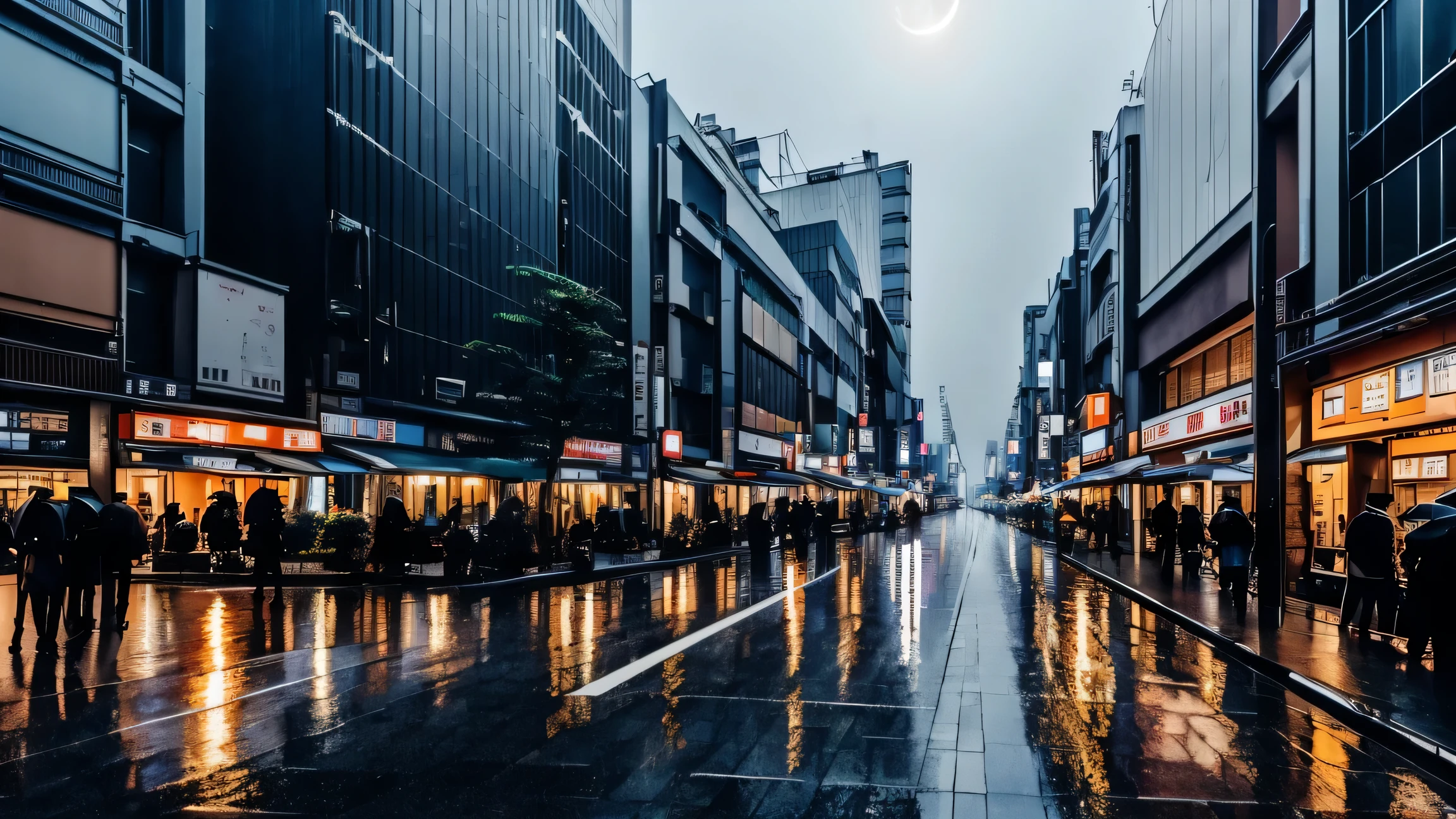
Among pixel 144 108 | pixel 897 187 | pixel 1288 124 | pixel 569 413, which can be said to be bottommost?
pixel 569 413

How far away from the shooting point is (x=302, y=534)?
2019 cm

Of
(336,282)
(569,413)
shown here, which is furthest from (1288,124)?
(336,282)

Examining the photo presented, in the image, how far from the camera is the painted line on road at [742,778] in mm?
5805

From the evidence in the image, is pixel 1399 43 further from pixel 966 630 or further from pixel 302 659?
pixel 302 659

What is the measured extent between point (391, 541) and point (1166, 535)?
18260mm

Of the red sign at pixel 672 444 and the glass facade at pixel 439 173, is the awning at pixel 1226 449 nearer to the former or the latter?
the red sign at pixel 672 444

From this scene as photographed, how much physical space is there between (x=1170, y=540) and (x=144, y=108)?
26.9 m

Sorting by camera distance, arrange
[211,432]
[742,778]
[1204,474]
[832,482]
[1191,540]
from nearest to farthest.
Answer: [742,778], [1204,474], [1191,540], [211,432], [832,482]

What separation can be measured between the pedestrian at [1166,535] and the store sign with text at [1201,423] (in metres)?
2.96

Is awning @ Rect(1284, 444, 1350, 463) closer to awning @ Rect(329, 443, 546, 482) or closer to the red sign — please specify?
awning @ Rect(329, 443, 546, 482)

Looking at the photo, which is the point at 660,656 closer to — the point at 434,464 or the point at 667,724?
the point at 667,724

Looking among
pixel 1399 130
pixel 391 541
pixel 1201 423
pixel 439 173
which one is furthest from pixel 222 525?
pixel 1201 423

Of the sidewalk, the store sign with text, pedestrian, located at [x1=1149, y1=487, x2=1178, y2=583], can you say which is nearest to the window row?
the store sign with text

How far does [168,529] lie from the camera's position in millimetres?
21906
